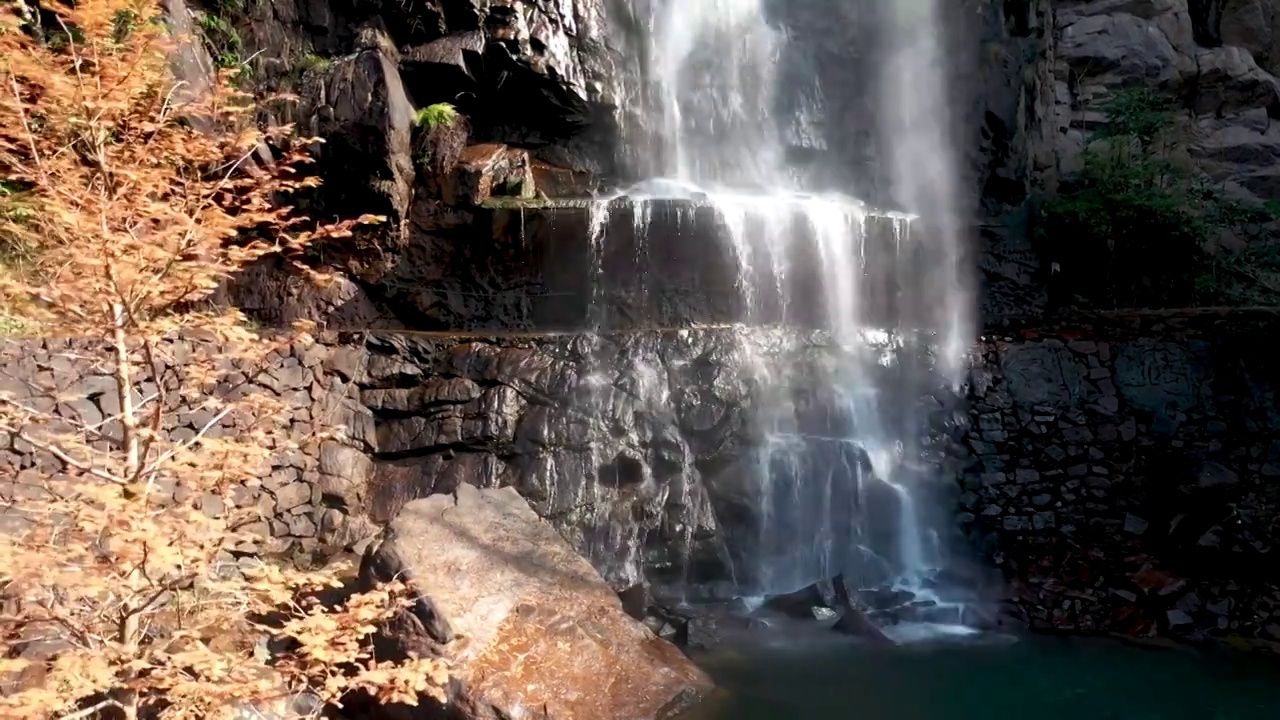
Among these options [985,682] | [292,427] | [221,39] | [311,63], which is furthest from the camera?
[221,39]

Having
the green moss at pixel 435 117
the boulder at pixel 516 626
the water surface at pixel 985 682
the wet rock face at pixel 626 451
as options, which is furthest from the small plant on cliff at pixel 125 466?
the green moss at pixel 435 117

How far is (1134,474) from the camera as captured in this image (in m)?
9.66

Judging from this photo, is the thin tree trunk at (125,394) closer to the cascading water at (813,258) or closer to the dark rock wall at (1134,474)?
the cascading water at (813,258)

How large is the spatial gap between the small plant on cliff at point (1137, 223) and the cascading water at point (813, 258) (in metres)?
2.29

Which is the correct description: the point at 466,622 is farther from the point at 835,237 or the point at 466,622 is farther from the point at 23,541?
the point at 835,237

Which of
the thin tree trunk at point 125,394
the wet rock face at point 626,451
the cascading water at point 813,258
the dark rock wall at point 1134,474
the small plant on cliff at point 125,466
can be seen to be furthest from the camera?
the cascading water at point 813,258

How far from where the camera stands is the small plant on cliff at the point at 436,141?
11461 millimetres

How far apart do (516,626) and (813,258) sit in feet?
27.5

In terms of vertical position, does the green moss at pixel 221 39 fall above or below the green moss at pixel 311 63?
above

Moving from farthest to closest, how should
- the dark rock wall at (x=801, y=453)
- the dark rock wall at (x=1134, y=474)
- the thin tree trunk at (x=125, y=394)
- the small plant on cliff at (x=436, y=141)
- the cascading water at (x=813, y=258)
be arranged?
the small plant on cliff at (x=436, y=141), the cascading water at (x=813, y=258), the dark rock wall at (x=801, y=453), the dark rock wall at (x=1134, y=474), the thin tree trunk at (x=125, y=394)

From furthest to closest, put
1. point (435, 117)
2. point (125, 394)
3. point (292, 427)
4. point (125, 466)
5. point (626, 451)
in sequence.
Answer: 1. point (435, 117)
2. point (626, 451)
3. point (292, 427)
4. point (125, 394)
5. point (125, 466)

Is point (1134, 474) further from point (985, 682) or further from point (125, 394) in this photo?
point (125, 394)

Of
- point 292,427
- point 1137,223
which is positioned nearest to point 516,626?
point 292,427

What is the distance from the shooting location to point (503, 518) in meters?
6.64
